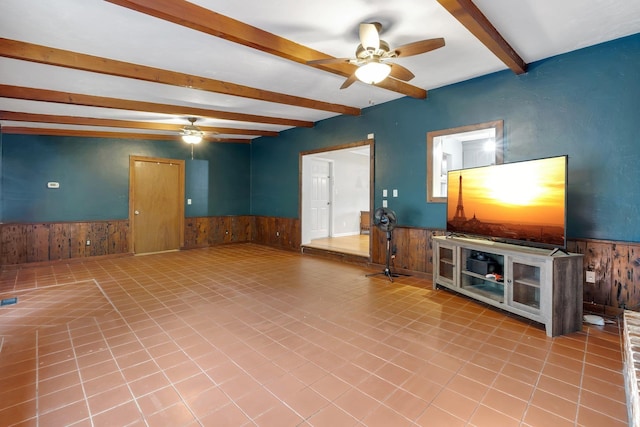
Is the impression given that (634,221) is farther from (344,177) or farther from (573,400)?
(344,177)

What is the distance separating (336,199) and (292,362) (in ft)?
20.8

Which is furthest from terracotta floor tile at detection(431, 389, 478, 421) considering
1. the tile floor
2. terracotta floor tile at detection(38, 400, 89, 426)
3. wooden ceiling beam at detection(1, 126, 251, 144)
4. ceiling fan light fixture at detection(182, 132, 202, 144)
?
wooden ceiling beam at detection(1, 126, 251, 144)

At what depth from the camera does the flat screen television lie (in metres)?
2.90

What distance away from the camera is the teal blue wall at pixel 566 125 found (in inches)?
122

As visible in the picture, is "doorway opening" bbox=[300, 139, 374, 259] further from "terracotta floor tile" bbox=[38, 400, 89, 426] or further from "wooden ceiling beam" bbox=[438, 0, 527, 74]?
"terracotta floor tile" bbox=[38, 400, 89, 426]

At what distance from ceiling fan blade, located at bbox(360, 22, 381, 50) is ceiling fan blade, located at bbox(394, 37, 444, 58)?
0.21 m

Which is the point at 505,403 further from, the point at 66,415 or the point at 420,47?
the point at 420,47

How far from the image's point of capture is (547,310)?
9.07ft

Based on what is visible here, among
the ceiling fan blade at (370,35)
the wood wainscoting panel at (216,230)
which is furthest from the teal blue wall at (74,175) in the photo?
the ceiling fan blade at (370,35)

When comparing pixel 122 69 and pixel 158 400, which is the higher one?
pixel 122 69

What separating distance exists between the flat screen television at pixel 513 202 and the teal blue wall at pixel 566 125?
0.61 metres

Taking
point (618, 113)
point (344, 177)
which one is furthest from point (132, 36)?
point (344, 177)

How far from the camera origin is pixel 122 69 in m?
3.37

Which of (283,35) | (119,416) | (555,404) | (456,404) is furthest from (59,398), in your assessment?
(283,35)
